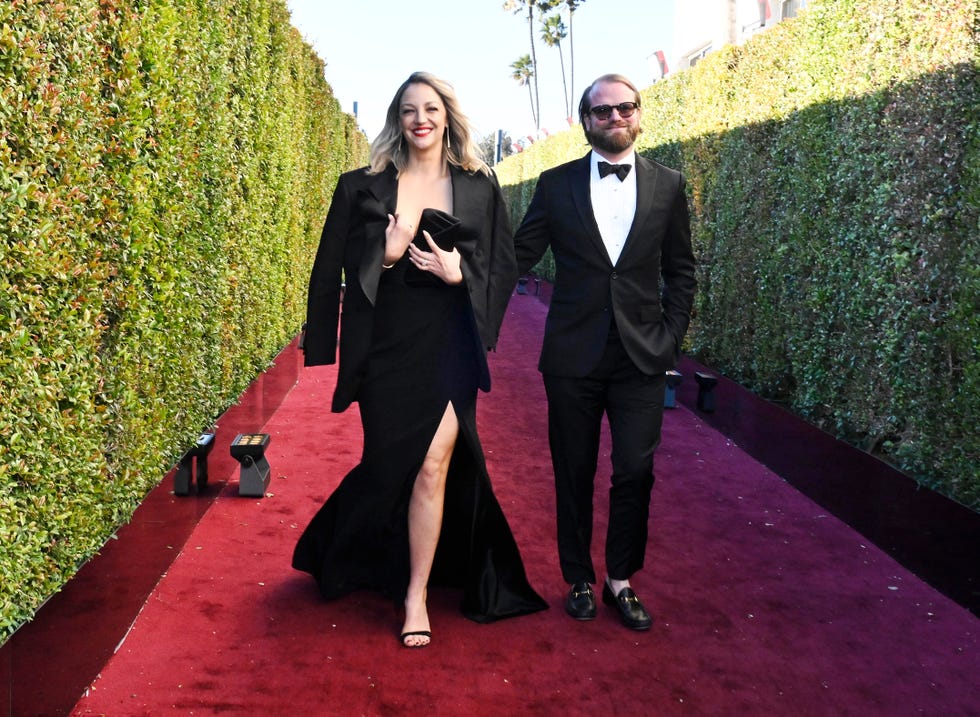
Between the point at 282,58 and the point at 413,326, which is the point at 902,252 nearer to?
the point at 413,326

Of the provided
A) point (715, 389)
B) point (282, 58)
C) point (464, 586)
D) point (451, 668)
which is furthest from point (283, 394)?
point (451, 668)

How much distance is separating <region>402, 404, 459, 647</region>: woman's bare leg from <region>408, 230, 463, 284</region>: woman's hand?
1.61ft

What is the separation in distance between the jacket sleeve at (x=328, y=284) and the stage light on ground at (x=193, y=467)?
4.66 ft

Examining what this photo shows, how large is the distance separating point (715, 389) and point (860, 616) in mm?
4433

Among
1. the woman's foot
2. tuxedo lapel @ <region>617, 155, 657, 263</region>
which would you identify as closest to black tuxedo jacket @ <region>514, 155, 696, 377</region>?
tuxedo lapel @ <region>617, 155, 657, 263</region>

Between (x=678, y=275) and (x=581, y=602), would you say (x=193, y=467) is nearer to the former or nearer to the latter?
(x=581, y=602)

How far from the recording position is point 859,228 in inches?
239

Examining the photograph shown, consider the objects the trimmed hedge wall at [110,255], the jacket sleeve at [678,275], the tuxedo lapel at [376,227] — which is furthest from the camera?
the jacket sleeve at [678,275]

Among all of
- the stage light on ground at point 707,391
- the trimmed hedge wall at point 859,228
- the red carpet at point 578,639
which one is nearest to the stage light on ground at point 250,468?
the red carpet at point 578,639

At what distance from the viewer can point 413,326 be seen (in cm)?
395

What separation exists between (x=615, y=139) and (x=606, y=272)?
1.71 feet

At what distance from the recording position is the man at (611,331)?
13.6 ft

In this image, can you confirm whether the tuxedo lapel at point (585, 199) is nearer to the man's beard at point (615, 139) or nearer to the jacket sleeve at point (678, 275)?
the man's beard at point (615, 139)

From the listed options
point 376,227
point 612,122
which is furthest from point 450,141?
point 612,122
